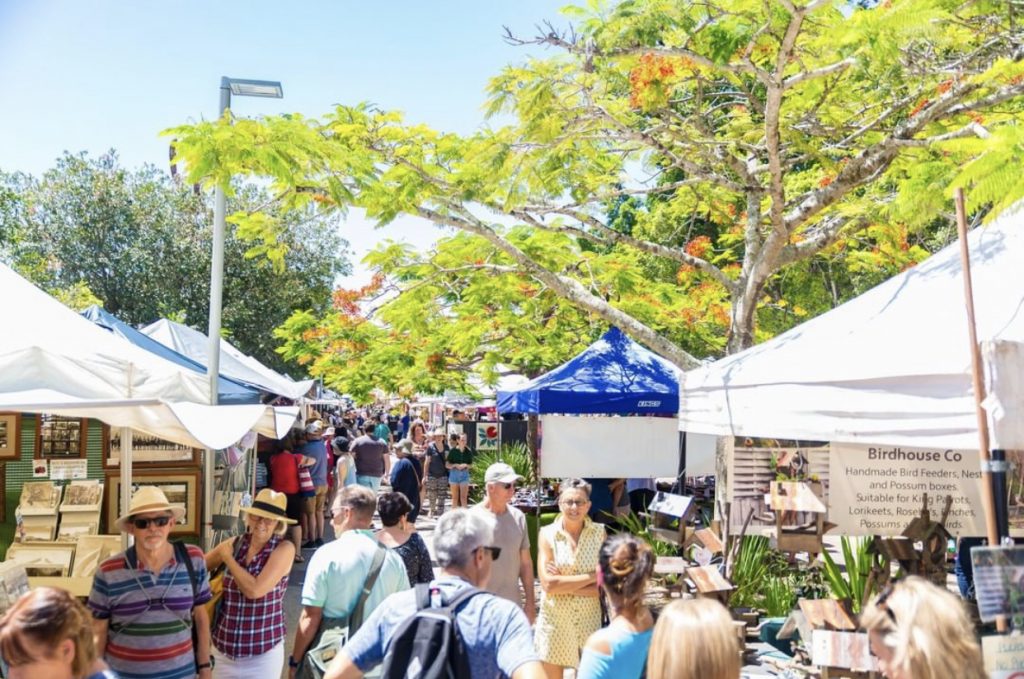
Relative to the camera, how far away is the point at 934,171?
6949 mm

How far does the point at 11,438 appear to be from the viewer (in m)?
7.79

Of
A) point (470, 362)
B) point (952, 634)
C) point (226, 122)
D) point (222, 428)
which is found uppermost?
point (226, 122)

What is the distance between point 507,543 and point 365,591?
5.20ft

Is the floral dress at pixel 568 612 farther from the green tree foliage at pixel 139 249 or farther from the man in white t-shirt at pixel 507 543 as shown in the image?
the green tree foliage at pixel 139 249

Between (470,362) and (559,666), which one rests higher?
(470,362)

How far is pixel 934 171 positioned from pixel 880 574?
9.98ft

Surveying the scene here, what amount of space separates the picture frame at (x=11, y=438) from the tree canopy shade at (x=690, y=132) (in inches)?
105

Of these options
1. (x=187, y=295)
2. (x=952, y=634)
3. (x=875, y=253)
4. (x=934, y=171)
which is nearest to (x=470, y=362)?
(x=875, y=253)

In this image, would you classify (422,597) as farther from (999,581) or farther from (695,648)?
(999,581)

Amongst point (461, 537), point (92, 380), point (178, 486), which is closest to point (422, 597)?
point (461, 537)

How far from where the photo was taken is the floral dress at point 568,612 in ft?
18.1

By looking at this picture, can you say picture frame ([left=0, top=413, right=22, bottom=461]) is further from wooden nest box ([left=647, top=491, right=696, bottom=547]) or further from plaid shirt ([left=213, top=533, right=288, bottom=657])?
wooden nest box ([left=647, top=491, right=696, bottom=547])

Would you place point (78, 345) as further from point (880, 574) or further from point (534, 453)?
point (534, 453)

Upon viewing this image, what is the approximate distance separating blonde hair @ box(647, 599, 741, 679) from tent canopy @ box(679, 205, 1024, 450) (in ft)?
4.72
